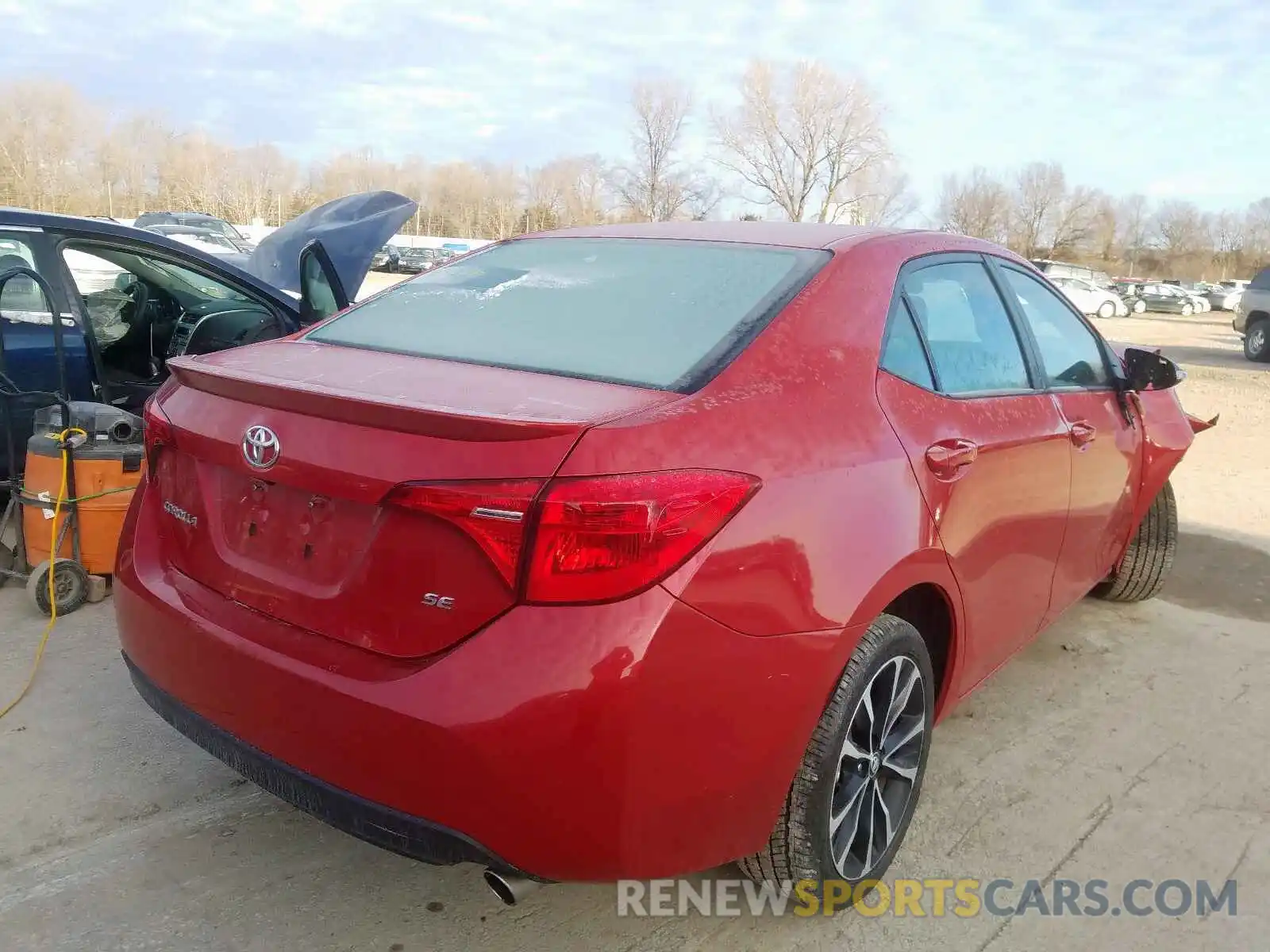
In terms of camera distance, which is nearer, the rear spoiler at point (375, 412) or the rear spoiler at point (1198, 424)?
the rear spoiler at point (375, 412)

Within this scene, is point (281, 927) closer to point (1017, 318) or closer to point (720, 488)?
point (720, 488)

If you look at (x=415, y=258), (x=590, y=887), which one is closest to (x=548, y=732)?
(x=590, y=887)

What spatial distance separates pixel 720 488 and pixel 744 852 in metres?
0.75

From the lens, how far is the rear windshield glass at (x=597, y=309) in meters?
2.23

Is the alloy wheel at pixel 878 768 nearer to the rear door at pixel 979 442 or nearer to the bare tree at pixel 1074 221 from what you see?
the rear door at pixel 979 442

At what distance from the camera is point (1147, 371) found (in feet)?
12.2

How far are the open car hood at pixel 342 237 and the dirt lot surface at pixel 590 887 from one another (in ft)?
7.25

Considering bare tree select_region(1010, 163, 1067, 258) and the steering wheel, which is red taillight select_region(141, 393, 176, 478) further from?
bare tree select_region(1010, 163, 1067, 258)

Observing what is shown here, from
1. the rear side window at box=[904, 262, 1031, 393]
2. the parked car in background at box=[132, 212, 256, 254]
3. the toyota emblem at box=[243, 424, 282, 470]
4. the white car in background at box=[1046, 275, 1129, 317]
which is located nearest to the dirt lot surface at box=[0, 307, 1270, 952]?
the toyota emblem at box=[243, 424, 282, 470]

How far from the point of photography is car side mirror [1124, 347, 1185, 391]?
3.70 meters

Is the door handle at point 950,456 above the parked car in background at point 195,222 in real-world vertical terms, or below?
below

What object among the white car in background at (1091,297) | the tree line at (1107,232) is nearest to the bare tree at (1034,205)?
the tree line at (1107,232)

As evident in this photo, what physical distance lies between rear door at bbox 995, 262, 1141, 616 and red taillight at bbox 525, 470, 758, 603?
6.34 ft

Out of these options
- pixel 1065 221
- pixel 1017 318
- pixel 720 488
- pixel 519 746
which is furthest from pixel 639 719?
pixel 1065 221
